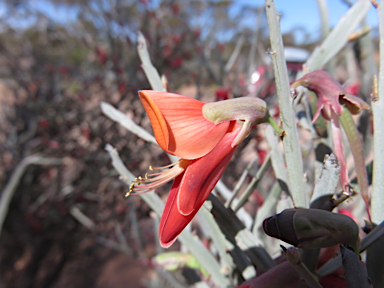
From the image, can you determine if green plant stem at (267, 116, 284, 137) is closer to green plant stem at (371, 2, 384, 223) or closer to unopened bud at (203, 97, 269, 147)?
unopened bud at (203, 97, 269, 147)

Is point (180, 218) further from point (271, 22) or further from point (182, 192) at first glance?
point (271, 22)

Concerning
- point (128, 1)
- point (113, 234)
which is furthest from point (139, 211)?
point (128, 1)

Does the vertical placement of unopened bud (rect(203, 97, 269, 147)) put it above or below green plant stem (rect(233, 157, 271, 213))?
above

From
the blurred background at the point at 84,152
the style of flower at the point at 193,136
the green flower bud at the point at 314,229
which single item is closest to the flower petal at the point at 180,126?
the style of flower at the point at 193,136

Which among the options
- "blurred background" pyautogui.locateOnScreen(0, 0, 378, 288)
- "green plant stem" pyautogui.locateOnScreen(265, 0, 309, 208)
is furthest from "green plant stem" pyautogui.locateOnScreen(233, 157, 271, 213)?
"blurred background" pyautogui.locateOnScreen(0, 0, 378, 288)

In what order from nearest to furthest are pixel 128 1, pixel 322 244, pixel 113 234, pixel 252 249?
pixel 322 244 → pixel 252 249 → pixel 113 234 → pixel 128 1

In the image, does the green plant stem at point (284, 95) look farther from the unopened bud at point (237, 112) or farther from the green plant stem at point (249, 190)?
the green plant stem at point (249, 190)

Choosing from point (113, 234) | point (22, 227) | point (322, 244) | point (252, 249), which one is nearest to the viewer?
point (322, 244)

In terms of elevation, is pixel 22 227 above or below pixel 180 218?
above
